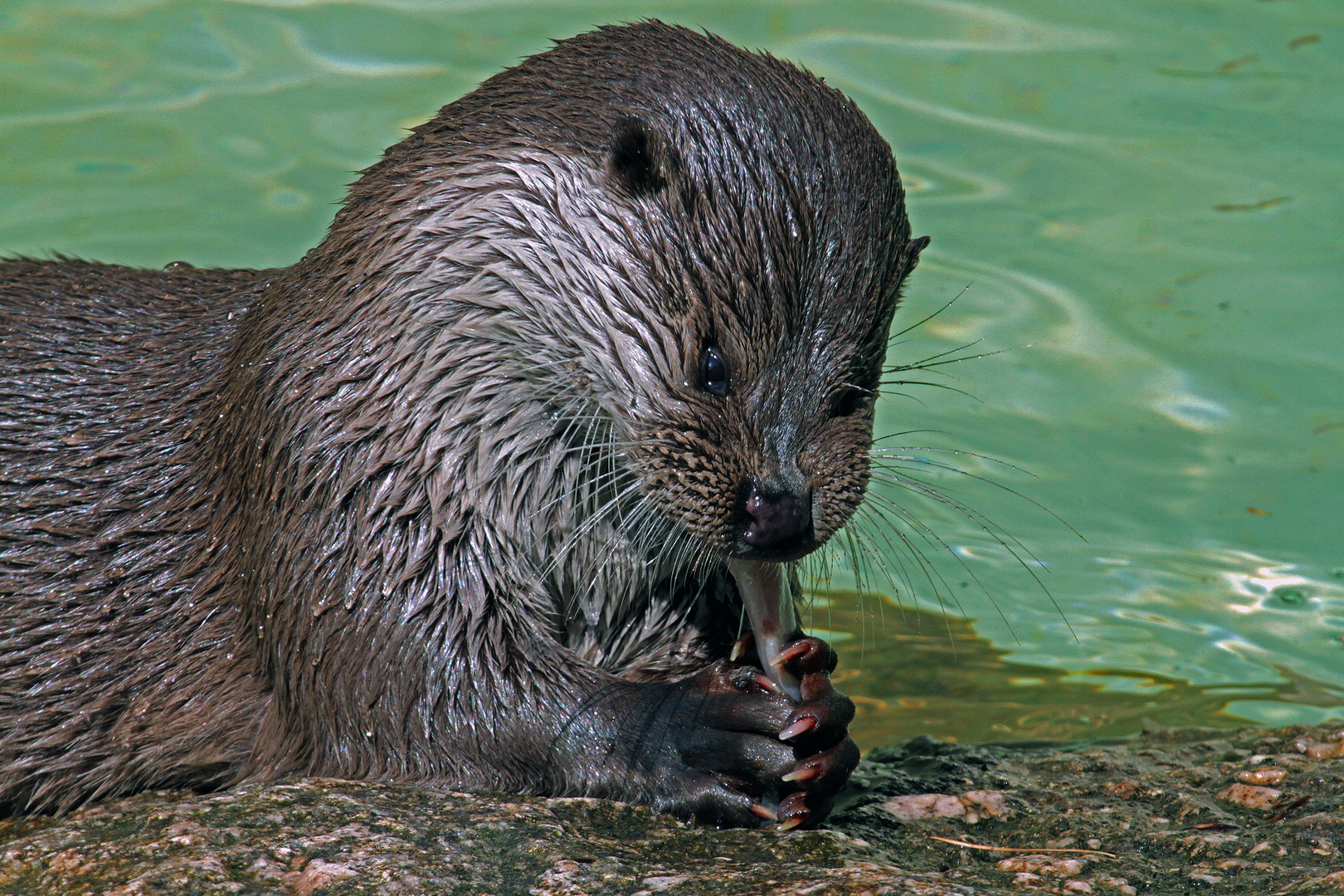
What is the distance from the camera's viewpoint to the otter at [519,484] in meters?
2.75

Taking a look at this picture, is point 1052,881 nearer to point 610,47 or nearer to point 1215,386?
point 610,47

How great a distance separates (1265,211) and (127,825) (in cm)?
546

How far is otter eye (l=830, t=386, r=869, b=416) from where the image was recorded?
111 inches

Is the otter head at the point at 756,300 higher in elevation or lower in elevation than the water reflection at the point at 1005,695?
higher

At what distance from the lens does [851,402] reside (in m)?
2.86

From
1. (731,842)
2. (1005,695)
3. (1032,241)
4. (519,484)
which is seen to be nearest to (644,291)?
(519,484)

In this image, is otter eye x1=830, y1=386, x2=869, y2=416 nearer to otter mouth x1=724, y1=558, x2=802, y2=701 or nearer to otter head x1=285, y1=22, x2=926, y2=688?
otter head x1=285, y1=22, x2=926, y2=688

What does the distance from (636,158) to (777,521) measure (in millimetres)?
787

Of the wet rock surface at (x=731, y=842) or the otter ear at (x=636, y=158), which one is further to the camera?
the otter ear at (x=636, y=158)

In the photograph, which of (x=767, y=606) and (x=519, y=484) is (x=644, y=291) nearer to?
(x=519, y=484)

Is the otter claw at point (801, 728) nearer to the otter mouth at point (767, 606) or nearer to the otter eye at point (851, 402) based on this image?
the otter mouth at point (767, 606)

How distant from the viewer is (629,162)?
9.51 ft

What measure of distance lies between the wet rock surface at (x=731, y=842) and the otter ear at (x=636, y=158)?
3.82 ft

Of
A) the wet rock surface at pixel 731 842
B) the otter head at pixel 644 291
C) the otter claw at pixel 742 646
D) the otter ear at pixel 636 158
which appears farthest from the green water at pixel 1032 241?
the otter ear at pixel 636 158
